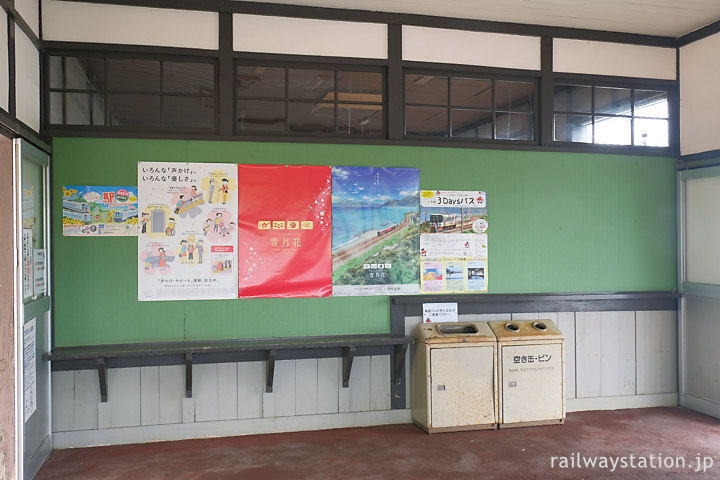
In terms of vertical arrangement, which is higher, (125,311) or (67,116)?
(67,116)

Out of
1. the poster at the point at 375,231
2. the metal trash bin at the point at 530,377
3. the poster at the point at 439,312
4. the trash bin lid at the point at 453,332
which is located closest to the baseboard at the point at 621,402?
the metal trash bin at the point at 530,377

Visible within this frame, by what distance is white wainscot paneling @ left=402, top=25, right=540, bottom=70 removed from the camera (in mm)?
4832

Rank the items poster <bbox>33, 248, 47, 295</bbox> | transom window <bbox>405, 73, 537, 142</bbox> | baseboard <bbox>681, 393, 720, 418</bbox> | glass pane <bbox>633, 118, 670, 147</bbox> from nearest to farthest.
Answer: poster <bbox>33, 248, 47, 295</bbox>, transom window <bbox>405, 73, 537, 142</bbox>, baseboard <bbox>681, 393, 720, 418</bbox>, glass pane <bbox>633, 118, 670, 147</bbox>

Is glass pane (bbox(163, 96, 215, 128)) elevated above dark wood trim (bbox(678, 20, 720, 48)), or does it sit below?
below

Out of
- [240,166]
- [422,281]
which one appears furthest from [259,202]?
[422,281]

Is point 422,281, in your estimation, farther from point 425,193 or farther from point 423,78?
point 423,78

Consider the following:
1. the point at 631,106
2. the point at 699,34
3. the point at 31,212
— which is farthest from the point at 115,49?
the point at 699,34

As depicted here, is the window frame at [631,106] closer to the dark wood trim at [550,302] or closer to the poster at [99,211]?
the dark wood trim at [550,302]

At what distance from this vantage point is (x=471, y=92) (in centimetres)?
498

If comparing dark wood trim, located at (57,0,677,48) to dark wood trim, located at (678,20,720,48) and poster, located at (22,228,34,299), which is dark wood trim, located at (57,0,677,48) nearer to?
dark wood trim, located at (678,20,720,48)

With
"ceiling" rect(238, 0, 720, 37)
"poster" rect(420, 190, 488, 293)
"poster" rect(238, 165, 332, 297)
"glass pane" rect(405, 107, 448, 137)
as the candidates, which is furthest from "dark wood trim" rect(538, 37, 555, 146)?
"poster" rect(238, 165, 332, 297)

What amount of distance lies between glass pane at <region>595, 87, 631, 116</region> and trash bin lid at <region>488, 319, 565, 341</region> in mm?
2120

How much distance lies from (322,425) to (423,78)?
317cm

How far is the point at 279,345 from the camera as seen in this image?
4.39 m
